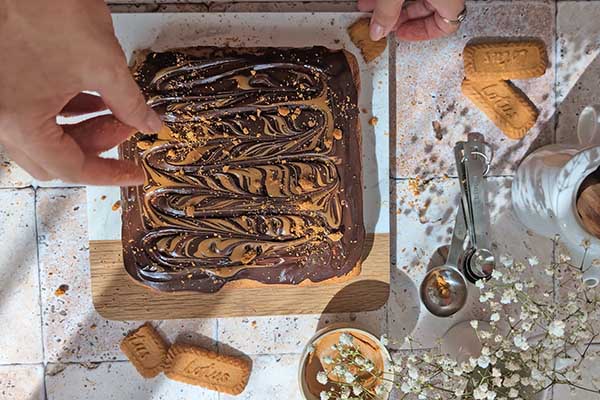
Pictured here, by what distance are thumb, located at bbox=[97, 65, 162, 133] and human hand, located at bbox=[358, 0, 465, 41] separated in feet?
2.13

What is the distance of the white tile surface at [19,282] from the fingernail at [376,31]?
104 cm

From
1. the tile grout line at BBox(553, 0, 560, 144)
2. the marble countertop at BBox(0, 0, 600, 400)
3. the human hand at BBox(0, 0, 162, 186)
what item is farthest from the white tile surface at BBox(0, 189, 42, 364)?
the tile grout line at BBox(553, 0, 560, 144)

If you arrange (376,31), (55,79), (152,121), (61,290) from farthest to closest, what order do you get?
(61,290) < (376,31) < (152,121) < (55,79)

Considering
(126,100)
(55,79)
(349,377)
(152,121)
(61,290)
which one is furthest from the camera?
(61,290)

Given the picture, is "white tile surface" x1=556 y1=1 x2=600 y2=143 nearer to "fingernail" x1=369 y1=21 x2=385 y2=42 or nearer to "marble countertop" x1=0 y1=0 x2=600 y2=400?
"marble countertop" x1=0 y1=0 x2=600 y2=400

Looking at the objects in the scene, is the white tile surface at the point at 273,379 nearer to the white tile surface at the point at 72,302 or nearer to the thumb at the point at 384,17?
the white tile surface at the point at 72,302

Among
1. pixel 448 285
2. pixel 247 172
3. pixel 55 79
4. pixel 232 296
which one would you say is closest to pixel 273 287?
pixel 232 296

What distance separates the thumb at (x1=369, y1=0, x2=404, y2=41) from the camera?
1.54 meters

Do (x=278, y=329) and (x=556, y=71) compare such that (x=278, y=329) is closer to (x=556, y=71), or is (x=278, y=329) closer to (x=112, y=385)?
(x=112, y=385)

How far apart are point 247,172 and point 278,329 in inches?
18.9

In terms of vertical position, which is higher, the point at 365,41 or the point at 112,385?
the point at 365,41

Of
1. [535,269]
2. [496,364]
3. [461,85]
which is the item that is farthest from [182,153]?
[535,269]

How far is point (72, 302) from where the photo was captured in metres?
1.75

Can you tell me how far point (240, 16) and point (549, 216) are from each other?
0.99m
